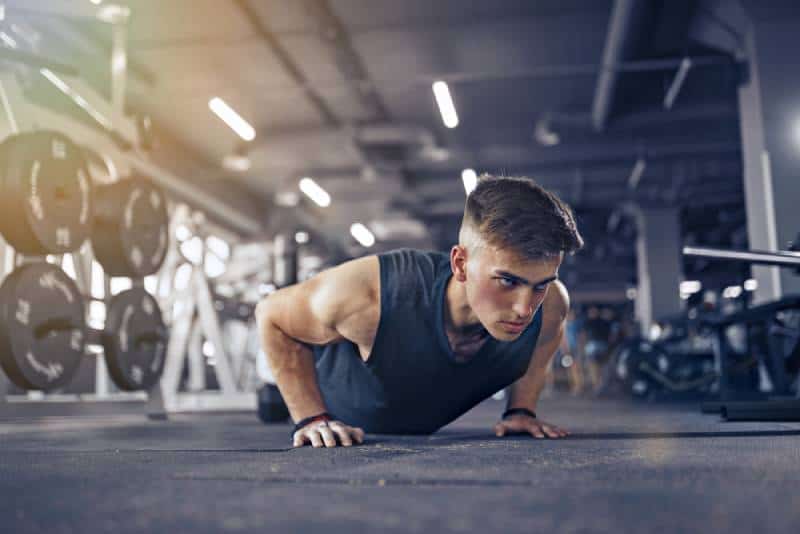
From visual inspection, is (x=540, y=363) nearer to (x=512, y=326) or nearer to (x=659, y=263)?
(x=512, y=326)

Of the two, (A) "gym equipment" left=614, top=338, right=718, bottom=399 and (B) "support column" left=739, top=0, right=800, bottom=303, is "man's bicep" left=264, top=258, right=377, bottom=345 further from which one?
(A) "gym equipment" left=614, top=338, right=718, bottom=399

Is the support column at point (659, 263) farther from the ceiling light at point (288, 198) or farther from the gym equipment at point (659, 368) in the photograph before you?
the ceiling light at point (288, 198)

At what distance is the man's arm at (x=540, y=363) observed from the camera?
1915 millimetres

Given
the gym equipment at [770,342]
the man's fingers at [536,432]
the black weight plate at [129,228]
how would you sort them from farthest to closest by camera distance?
1. the black weight plate at [129,228]
2. the gym equipment at [770,342]
3. the man's fingers at [536,432]

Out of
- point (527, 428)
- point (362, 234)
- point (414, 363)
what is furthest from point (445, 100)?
point (362, 234)

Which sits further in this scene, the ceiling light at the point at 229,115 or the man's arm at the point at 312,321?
the ceiling light at the point at 229,115

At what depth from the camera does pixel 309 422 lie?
1.69m

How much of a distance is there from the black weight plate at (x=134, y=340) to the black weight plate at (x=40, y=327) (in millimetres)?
427

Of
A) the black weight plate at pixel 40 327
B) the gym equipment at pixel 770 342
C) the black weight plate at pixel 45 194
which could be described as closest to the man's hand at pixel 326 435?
the gym equipment at pixel 770 342

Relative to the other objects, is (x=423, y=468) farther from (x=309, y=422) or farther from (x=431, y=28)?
(x=431, y=28)

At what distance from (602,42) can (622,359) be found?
→ 264 cm

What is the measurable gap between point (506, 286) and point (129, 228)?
272cm

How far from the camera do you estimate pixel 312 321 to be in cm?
173

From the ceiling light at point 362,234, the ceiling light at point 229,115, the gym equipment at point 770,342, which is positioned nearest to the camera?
the gym equipment at point 770,342
